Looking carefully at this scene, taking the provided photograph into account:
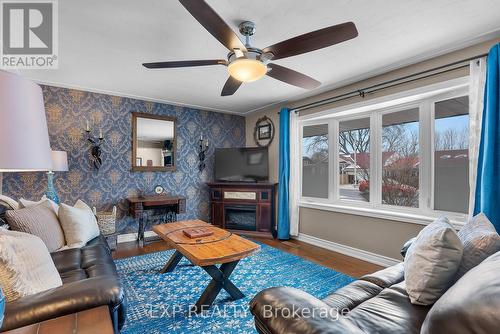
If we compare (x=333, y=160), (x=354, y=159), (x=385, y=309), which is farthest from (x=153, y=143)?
(x=385, y=309)

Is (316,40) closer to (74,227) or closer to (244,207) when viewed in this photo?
(74,227)

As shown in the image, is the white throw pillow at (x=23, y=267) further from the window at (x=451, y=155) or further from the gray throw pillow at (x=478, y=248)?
the window at (x=451, y=155)

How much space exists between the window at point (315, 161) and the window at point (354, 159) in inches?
10.6

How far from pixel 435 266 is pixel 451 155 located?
6.46 ft

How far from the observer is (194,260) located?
1834 millimetres

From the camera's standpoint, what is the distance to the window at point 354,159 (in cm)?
335

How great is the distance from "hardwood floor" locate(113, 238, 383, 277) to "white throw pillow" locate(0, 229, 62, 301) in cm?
205

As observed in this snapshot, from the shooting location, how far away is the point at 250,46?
1.81 meters

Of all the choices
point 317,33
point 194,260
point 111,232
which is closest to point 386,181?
point 317,33

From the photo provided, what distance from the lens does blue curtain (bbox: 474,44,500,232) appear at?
6.52 ft

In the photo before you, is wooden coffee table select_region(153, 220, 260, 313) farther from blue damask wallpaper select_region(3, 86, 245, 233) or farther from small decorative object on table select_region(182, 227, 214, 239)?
blue damask wallpaper select_region(3, 86, 245, 233)

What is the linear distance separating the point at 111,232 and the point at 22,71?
222 cm

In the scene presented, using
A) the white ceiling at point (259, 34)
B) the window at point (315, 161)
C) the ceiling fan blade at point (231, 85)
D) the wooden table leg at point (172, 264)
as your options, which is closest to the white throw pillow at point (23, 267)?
the wooden table leg at point (172, 264)

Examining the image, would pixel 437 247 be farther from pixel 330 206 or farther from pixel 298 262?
pixel 330 206
